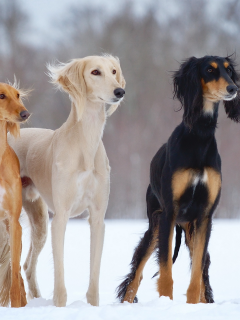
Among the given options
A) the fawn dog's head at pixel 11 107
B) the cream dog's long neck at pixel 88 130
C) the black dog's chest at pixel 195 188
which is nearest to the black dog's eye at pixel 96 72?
the cream dog's long neck at pixel 88 130

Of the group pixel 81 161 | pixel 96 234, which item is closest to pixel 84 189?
pixel 81 161

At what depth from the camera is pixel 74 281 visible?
14.6 ft

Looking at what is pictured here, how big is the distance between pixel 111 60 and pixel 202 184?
1042 millimetres

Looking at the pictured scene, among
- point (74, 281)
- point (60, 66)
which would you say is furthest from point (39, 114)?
point (60, 66)

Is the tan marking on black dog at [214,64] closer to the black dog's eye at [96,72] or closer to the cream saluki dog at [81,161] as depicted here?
the cream saluki dog at [81,161]

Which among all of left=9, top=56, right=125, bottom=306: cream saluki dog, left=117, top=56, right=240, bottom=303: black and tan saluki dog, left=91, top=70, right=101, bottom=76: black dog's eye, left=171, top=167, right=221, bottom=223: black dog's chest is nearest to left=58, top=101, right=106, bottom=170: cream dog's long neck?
left=9, top=56, right=125, bottom=306: cream saluki dog

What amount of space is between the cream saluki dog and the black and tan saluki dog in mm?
414

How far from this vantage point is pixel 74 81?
10.0ft

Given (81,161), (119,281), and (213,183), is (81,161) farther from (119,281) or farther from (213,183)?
(119,281)

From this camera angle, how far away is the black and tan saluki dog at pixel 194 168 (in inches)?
114

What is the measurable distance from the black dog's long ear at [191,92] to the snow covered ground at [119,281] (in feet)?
Result: 3.00

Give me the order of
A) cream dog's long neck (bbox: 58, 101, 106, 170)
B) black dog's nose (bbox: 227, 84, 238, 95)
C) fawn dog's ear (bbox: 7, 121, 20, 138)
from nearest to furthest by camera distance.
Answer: black dog's nose (bbox: 227, 84, 238, 95)
cream dog's long neck (bbox: 58, 101, 106, 170)
fawn dog's ear (bbox: 7, 121, 20, 138)

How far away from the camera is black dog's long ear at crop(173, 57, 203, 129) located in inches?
118

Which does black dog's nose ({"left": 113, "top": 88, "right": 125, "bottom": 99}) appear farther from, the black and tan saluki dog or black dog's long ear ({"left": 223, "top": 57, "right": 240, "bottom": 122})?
black dog's long ear ({"left": 223, "top": 57, "right": 240, "bottom": 122})
